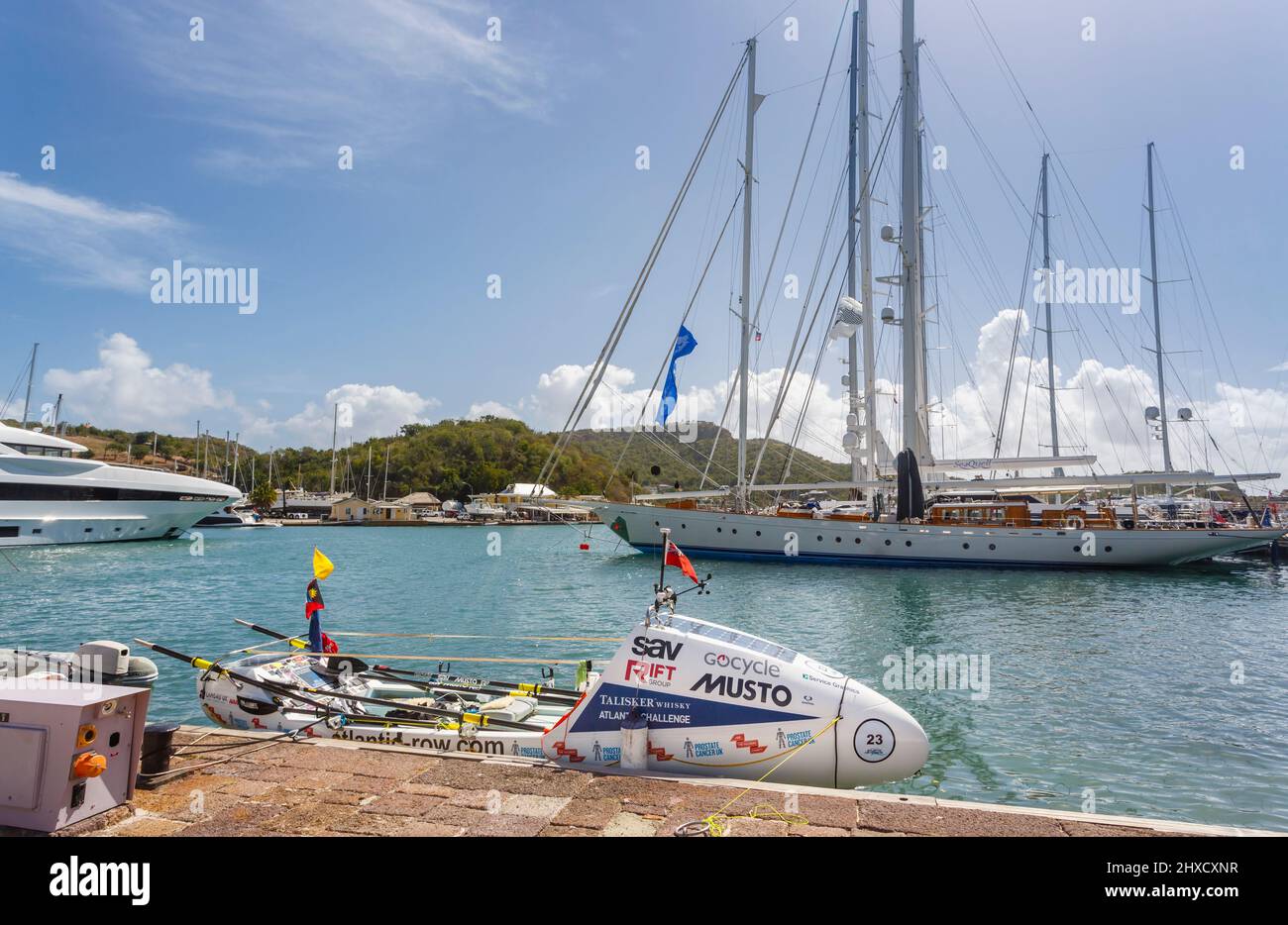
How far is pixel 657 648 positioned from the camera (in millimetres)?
8609

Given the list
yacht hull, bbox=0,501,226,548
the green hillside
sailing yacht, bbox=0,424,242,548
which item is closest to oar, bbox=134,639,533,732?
yacht hull, bbox=0,501,226,548

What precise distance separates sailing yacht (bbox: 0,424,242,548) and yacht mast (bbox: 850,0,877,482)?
58000 millimetres

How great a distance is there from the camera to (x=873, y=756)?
834 cm

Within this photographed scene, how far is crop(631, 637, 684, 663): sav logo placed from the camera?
856 centimetres

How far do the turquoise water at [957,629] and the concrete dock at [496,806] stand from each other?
4.07 m

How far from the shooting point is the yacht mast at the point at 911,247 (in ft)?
133

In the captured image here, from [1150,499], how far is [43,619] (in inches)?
2946

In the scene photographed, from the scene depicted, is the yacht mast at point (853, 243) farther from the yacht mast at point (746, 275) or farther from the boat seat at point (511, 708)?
the boat seat at point (511, 708)

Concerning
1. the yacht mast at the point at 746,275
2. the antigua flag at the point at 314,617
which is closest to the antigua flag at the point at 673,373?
the yacht mast at the point at 746,275
